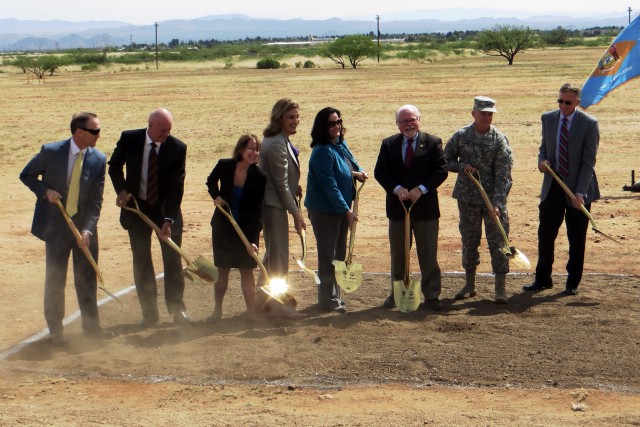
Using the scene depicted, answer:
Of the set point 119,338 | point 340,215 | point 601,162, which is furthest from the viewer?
point 601,162

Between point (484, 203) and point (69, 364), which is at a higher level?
point (484, 203)

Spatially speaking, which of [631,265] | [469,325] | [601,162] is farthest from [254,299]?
[601,162]

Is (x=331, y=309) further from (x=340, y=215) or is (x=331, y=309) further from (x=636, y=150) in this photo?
(x=636, y=150)

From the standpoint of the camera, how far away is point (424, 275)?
859 cm

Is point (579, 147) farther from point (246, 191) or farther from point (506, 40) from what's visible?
point (506, 40)

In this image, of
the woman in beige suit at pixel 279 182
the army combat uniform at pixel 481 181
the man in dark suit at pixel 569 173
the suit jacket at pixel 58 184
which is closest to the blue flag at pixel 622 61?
the man in dark suit at pixel 569 173

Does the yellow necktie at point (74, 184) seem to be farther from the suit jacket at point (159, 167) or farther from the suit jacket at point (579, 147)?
the suit jacket at point (579, 147)

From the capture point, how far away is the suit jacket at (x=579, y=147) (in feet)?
28.6

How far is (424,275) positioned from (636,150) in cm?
1190

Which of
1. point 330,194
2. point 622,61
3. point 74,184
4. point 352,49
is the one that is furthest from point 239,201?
point 352,49

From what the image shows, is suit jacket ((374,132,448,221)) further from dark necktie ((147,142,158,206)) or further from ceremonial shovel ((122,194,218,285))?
dark necktie ((147,142,158,206))

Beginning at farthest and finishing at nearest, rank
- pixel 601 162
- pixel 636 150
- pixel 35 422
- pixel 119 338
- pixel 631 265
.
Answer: pixel 636 150
pixel 601 162
pixel 631 265
pixel 119 338
pixel 35 422

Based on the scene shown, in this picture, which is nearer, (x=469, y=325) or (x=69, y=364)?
(x=69, y=364)

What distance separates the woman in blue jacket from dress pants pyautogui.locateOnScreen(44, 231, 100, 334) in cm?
189
